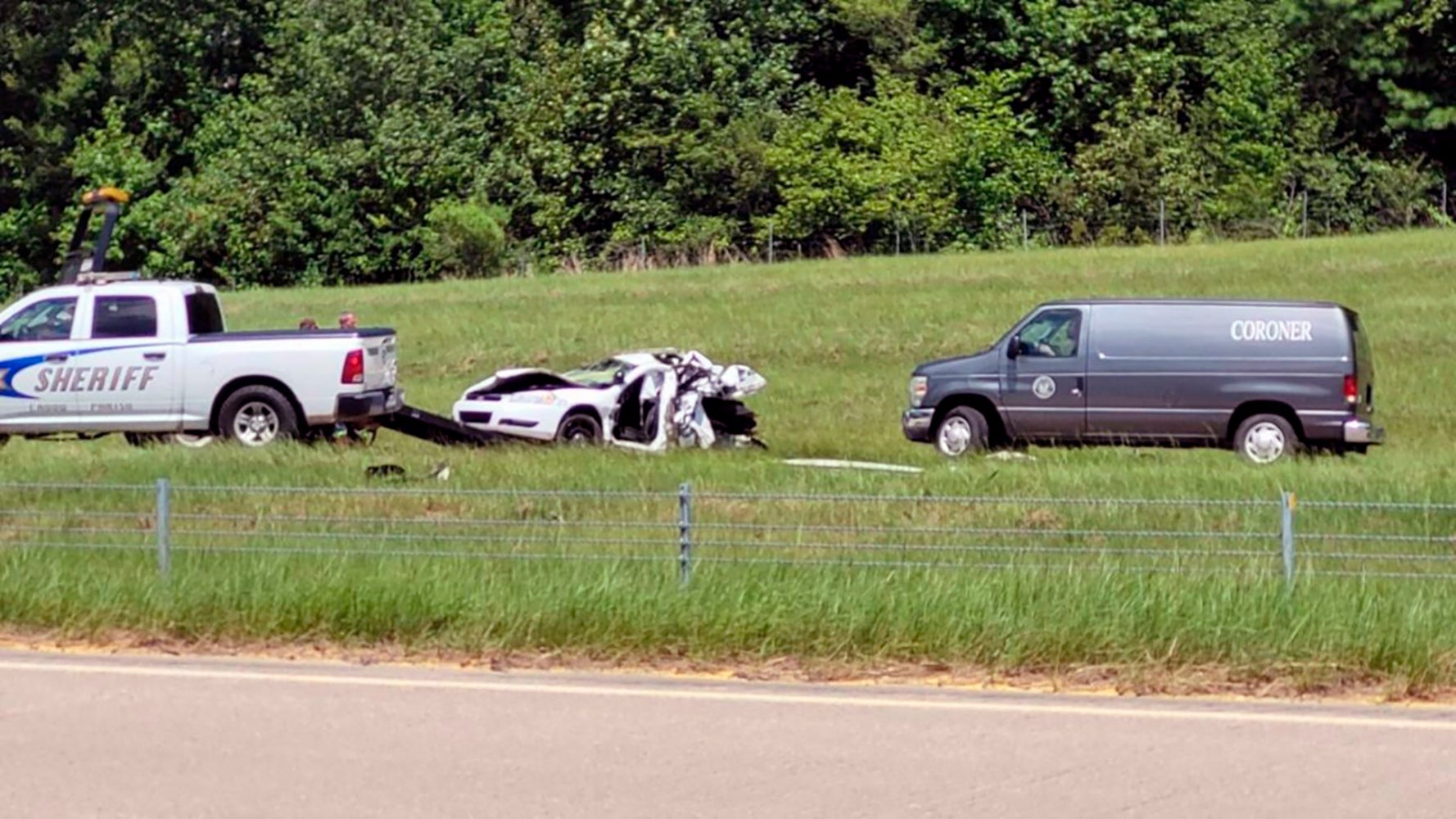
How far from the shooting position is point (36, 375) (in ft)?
72.3

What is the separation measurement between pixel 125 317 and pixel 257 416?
173cm

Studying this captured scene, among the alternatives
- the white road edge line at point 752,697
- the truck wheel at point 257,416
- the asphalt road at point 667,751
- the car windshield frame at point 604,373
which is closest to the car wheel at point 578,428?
the car windshield frame at point 604,373

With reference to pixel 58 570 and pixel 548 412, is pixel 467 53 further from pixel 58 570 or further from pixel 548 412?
pixel 58 570

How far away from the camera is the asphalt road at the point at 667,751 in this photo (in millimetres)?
7977

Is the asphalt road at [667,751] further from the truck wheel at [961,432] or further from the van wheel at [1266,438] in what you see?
the truck wheel at [961,432]

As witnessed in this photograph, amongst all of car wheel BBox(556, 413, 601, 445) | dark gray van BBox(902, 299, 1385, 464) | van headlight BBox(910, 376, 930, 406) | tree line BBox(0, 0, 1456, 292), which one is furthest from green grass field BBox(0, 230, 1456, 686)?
tree line BBox(0, 0, 1456, 292)

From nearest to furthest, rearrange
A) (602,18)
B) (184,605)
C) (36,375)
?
1. (184,605)
2. (36,375)
3. (602,18)

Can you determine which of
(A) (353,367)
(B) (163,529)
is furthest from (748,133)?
(B) (163,529)

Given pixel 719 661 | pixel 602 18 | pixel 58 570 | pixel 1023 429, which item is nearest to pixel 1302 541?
pixel 719 661

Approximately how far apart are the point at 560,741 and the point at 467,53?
54305mm

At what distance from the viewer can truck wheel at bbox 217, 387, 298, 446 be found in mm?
21906

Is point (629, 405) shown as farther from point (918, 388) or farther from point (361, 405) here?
point (361, 405)

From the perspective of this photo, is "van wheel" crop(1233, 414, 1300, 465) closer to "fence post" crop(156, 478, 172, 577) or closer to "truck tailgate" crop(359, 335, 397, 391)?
"truck tailgate" crop(359, 335, 397, 391)

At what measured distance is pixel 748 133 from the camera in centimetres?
5894
